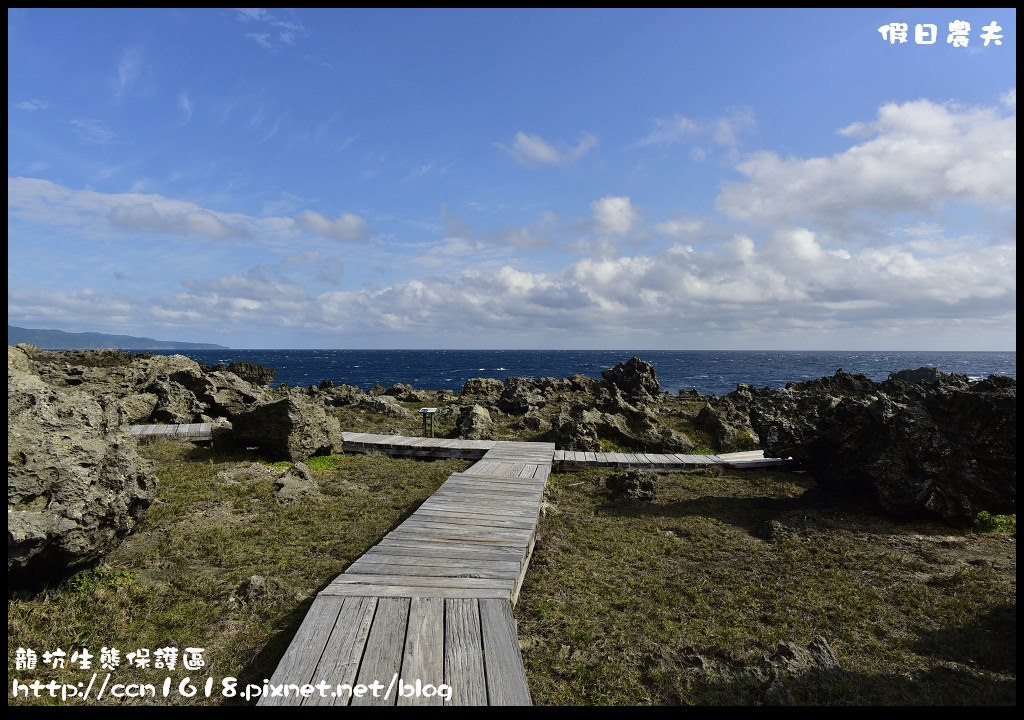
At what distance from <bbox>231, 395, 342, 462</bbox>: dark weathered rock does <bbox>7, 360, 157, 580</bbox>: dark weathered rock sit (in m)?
6.52

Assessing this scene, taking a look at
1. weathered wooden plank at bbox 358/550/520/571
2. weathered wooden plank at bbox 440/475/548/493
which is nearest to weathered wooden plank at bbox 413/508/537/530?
weathered wooden plank at bbox 358/550/520/571

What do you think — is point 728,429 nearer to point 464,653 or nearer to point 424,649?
point 464,653

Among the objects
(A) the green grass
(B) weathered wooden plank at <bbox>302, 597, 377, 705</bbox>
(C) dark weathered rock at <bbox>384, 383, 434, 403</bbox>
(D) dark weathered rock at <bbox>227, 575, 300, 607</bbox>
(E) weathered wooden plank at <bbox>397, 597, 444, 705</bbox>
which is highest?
(C) dark weathered rock at <bbox>384, 383, 434, 403</bbox>

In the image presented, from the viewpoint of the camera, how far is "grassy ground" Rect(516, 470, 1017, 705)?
5.18m

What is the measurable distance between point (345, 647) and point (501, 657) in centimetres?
153

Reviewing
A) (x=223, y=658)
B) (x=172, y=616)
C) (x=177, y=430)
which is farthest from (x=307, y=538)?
(x=177, y=430)

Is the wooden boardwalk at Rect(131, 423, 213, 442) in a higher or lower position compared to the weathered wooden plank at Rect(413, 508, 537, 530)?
higher

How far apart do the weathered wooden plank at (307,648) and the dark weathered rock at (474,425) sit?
43.3 feet

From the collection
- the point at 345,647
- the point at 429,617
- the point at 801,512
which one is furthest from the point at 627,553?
the point at 345,647

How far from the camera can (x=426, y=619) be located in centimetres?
548

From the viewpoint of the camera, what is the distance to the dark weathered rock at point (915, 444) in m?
9.90

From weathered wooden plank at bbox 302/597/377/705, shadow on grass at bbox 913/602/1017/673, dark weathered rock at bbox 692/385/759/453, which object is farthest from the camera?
dark weathered rock at bbox 692/385/759/453

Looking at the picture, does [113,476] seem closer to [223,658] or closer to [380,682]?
[223,658]

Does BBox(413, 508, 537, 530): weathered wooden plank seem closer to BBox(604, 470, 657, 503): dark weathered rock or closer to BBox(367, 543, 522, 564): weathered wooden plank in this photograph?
BBox(367, 543, 522, 564): weathered wooden plank
